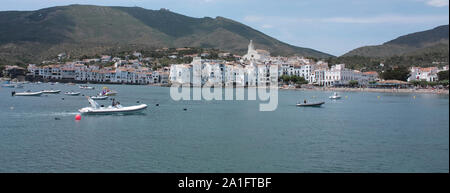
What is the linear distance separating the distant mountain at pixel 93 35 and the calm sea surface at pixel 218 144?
106499 millimetres

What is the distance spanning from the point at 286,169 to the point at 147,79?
9622 cm

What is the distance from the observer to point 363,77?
93.6 meters

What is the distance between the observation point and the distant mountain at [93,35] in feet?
437

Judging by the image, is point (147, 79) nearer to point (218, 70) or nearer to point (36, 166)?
point (218, 70)

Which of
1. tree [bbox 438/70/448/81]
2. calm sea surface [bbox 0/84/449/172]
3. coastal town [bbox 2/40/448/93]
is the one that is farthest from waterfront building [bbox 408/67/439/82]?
calm sea surface [bbox 0/84/449/172]

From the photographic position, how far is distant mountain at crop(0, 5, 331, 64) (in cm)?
13325

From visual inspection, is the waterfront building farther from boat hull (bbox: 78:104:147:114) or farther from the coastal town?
boat hull (bbox: 78:104:147:114)

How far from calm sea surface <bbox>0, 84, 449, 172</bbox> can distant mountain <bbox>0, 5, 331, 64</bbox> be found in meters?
106

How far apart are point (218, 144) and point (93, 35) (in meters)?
152

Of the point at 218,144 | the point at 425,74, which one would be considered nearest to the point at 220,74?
the point at 425,74

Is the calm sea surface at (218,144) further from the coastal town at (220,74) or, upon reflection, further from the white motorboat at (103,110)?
the coastal town at (220,74)

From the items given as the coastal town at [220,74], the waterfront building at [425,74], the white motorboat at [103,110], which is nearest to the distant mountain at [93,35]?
the coastal town at [220,74]

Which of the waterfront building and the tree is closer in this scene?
the tree

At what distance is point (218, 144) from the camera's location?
17.0m
